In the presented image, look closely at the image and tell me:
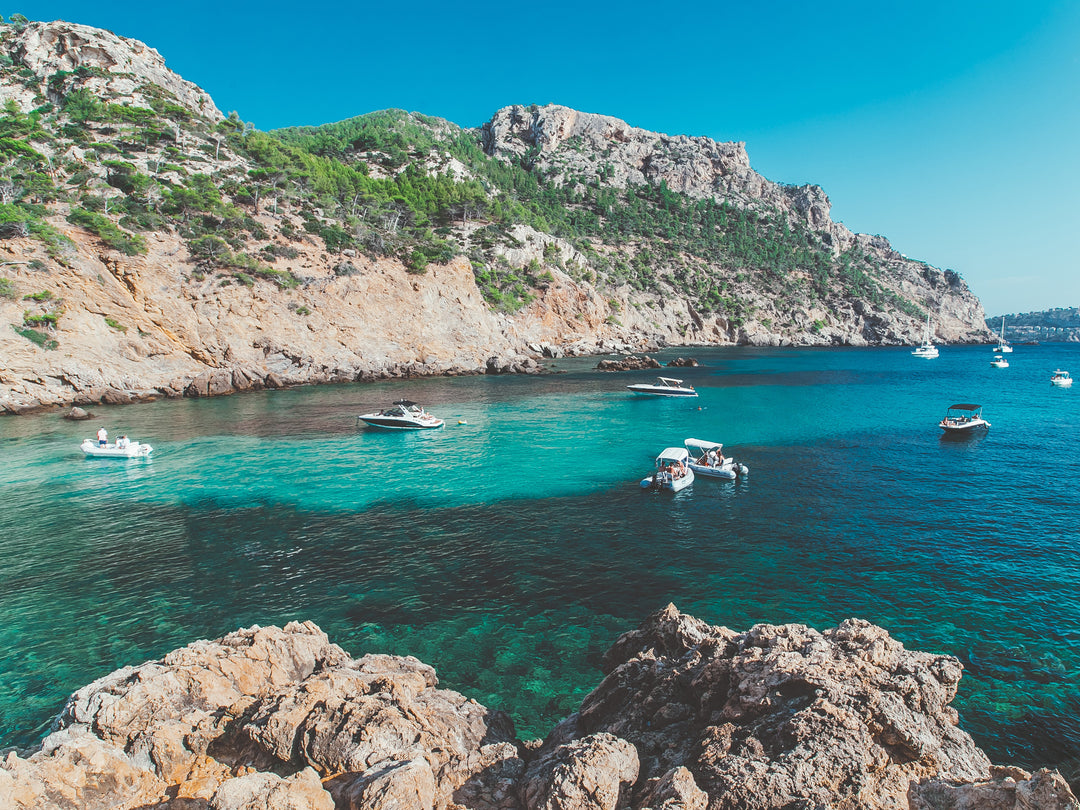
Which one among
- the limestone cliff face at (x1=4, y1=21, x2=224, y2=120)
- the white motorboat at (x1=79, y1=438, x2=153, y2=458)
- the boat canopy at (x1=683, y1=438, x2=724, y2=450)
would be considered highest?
the limestone cliff face at (x1=4, y1=21, x2=224, y2=120)

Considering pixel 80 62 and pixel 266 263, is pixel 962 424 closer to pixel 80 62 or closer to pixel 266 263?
pixel 266 263

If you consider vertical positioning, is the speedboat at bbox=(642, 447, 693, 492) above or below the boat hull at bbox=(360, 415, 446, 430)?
below

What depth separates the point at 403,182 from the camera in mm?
95750

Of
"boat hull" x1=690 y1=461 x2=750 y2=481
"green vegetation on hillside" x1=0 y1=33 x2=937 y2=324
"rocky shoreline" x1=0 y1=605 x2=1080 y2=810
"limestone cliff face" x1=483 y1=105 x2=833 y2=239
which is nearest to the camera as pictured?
"rocky shoreline" x1=0 y1=605 x2=1080 y2=810

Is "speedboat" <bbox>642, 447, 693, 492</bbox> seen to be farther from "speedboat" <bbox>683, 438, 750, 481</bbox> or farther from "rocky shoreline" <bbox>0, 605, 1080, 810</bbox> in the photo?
"rocky shoreline" <bbox>0, 605, 1080, 810</bbox>

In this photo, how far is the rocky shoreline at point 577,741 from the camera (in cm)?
508

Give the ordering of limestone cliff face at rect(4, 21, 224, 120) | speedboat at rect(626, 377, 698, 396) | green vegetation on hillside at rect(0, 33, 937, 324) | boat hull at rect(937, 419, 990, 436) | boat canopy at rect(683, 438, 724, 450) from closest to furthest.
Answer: boat canopy at rect(683, 438, 724, 450), boat hull at rect(937, 419, 990, 436), speedboat at rect(626, 377, 698, 396), green vegetation on hillside at rect(0, 33, 937, 324), limestone cliff face at rect(4, 21, 224, 120)

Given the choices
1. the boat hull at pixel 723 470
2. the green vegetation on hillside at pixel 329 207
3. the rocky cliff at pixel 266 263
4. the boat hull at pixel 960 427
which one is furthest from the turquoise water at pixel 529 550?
the green vegetation on hillside at pixel 329 207

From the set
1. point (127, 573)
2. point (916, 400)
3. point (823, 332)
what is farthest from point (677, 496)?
point (823, 332)

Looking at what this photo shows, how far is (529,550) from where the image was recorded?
1756 cm

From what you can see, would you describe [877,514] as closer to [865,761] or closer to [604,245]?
[865,761]

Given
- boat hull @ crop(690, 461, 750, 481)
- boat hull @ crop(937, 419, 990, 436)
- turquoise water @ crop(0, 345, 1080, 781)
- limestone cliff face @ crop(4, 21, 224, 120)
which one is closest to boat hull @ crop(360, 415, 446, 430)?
turquoise water @ crop(0, 345, 1080, 781)

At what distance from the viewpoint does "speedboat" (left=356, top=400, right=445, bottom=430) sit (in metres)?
36.1

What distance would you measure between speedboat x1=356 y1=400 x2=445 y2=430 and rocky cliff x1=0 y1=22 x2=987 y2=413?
2264 cm
